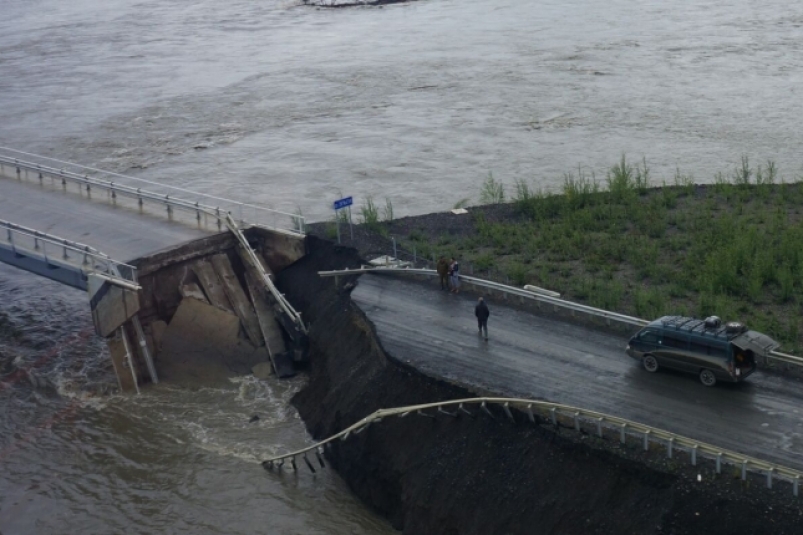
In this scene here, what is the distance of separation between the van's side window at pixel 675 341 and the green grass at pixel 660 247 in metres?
3.37

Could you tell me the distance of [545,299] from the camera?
24344 mm

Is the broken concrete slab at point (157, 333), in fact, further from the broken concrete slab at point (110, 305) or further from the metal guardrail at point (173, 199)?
the metal guardrail at point (173, 199)

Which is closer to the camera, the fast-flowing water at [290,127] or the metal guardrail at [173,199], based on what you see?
the fast-flowing water at [290,127]

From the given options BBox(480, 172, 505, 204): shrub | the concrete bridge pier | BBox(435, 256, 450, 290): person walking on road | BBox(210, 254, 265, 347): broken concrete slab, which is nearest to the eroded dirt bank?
BBox(435, 256, 450, 290): person walking on road

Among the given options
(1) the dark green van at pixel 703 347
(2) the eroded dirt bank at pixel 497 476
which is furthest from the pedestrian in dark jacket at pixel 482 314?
(1) the dark green van at pixel 703 347

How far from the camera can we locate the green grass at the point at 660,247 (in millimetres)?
24984

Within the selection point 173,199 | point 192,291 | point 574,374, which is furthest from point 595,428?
point 173,199

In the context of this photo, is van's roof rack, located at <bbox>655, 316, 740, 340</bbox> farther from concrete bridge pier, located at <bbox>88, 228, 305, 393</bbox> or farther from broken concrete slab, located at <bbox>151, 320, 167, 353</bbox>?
broken concrete slab, located at <bbox>151, 320, 167, 353</bbox>

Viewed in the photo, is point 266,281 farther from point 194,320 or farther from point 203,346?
point 203,346

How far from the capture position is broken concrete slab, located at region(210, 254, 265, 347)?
29.3 meters

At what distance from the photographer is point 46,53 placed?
7581 cm

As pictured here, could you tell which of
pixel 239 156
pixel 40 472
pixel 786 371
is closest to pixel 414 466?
pixel 786 371

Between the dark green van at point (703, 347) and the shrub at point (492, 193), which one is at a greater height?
the dark green van at point (703, 347)

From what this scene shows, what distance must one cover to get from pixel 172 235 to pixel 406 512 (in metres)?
14.1
